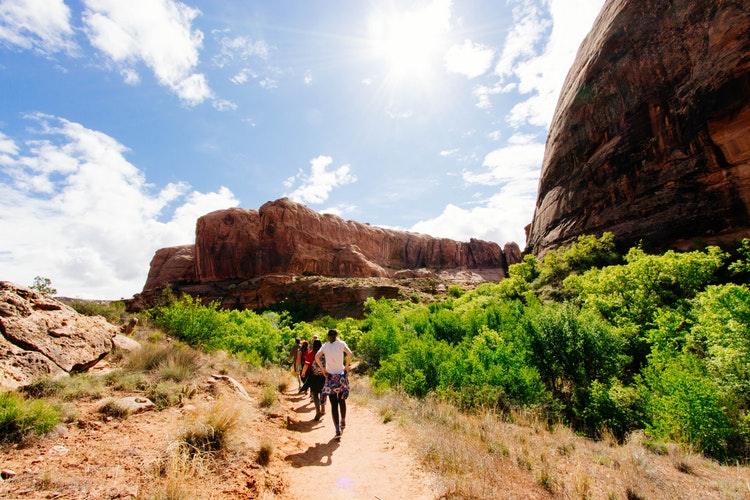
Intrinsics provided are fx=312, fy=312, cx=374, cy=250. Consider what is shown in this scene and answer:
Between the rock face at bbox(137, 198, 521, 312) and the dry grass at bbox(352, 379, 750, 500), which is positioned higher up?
the rock face at bbox(137, 198, 521, 312)

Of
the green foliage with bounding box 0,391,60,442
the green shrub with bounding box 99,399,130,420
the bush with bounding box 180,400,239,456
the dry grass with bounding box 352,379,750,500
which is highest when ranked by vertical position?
the green foliage with bounding box 0,391,60,442

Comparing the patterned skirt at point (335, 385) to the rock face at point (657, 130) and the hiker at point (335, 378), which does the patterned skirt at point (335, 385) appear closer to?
the hiker at point (335, 378)

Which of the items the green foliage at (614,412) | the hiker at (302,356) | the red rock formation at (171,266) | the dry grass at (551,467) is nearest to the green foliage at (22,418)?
the dry grass at (551,467)

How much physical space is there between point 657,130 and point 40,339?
3137cm

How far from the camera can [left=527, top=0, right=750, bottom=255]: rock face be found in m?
17.4

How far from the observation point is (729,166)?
58.1 feet

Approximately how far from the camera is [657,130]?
69.8 feet

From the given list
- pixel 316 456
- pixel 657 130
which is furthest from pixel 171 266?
pixel 657 130

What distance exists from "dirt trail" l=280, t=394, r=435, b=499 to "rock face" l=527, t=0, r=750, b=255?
22.4 m

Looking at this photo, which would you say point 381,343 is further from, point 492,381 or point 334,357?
point 334,357

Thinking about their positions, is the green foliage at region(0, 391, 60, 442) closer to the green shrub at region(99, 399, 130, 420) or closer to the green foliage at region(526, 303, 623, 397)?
the green shrub at region(99, 399, 130, 420)

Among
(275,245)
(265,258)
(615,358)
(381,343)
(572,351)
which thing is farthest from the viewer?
(275,245)

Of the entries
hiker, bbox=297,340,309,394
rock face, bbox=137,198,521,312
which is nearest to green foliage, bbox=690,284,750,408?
hiker, bbox=297,340,309,394

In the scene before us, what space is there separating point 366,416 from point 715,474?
6.27m
